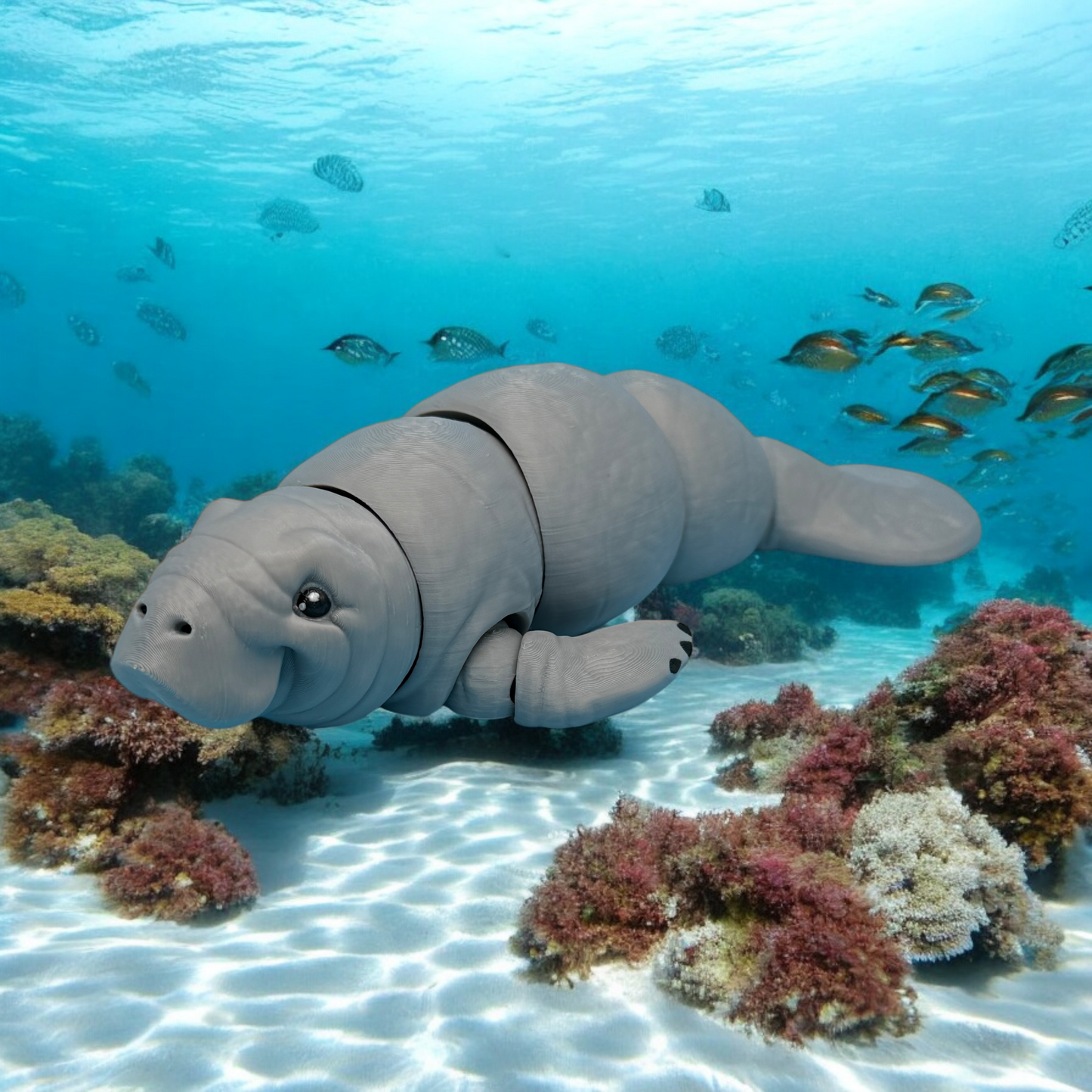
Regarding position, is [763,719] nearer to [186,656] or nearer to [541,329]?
[186,656]

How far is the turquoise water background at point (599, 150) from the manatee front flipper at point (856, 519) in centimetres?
1001

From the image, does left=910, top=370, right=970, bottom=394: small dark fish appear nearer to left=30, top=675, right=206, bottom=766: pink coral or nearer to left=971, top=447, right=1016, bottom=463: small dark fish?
left=971, top=447, right=1016, bottom=463: small dark fish

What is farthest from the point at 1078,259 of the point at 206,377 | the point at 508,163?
the point at 206,377

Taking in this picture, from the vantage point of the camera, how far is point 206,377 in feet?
634

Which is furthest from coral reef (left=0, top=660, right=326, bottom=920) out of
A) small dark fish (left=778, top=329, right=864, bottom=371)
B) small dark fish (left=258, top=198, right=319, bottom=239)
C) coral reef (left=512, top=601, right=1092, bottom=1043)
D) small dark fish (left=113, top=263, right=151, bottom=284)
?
small dark fish (left=113, top=263, right=151, bottom=284)

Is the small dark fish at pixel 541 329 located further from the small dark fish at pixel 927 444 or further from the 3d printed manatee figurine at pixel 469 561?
the 3d printed manatee figurine at pixel 469 561

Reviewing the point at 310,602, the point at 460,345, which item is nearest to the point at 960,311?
the point at 460,345

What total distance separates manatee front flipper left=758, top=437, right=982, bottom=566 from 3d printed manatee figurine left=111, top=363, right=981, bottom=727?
279mm

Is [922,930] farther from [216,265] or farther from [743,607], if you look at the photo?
[216,265]

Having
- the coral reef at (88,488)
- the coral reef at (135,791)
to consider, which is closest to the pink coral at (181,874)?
the coral reef at (135,791)

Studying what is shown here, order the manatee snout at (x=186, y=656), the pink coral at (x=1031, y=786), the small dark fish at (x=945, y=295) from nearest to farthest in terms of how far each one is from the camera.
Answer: the manatee snout at (x=186, y=656) < the pink coral at (x=1031, y=786) < the small dark fish at (x=945, y=295)

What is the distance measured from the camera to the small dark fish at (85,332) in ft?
77.2

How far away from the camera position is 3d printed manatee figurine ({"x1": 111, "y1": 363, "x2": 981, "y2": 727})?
2.86 m

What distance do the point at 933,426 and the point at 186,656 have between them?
28.9 feet
